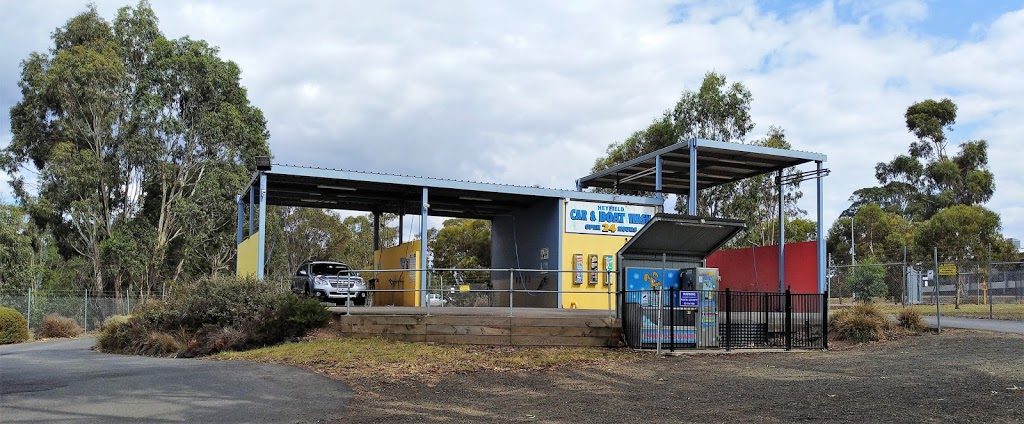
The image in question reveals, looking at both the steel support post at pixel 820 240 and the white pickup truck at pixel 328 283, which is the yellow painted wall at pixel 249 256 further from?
the steel support post at pixel 820 240

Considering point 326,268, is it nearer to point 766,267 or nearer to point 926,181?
point 766,267

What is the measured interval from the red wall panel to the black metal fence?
6917 mm

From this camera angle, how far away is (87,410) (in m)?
9.54

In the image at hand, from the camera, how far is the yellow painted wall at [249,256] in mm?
24116

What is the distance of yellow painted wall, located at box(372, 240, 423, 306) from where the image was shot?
26241 millimetres

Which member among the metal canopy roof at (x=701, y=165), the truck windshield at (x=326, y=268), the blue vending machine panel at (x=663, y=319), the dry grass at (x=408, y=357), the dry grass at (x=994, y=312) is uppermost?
the metal canopy roof at (x=701, y=165)

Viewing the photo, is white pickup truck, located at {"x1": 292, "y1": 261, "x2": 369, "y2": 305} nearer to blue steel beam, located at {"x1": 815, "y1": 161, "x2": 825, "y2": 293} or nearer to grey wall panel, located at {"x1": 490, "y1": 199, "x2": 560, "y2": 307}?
grey wall panel, located at {"x1": 490, "y1": 199, "x2": 560, "y2": 307}

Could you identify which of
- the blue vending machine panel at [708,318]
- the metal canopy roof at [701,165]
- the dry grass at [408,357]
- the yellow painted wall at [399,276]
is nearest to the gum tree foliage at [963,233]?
the metal canopy roof at [701,165]

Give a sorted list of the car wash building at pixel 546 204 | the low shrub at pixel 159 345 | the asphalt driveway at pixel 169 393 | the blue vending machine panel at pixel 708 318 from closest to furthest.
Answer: the asphalt driveway at pixel 169 393
the blue vending machine panel at pixel 708 318
the low shrub at pixel 159 345
the car wash building at pixel 546 204

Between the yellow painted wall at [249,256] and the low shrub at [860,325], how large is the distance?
1526cm

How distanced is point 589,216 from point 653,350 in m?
10.3

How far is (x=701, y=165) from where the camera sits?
89.0 ft

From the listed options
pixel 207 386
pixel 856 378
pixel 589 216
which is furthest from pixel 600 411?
pixel 589 216

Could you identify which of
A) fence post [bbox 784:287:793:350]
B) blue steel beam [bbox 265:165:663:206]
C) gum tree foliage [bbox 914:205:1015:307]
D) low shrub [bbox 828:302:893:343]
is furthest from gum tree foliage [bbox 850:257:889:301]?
gum tree foliage [bbox 914:205:1015:307]
